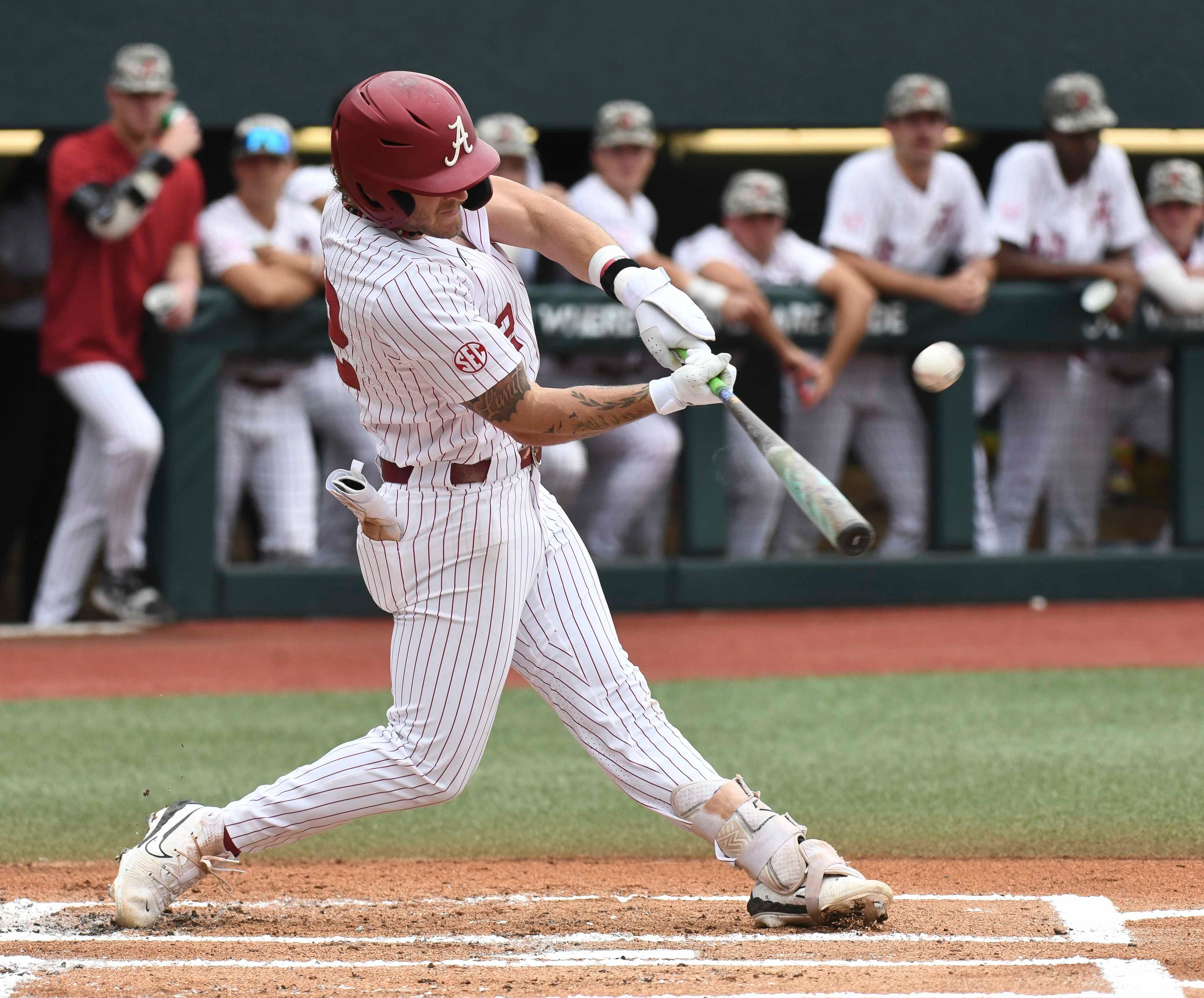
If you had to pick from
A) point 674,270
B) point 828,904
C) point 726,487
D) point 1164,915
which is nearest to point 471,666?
point 828,904

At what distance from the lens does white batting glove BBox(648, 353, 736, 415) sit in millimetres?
2721

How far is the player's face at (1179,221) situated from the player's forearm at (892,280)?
1.10m

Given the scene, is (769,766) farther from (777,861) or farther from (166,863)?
(166,863)

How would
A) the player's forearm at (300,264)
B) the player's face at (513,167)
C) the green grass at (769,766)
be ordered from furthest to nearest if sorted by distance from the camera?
1. the player's forearm at (300,264)
2. the player's face at (513,167)
3. the green grass at (769,766)

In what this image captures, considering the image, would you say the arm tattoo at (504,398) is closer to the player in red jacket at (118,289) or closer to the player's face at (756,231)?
the player in red jacket at (118,289)

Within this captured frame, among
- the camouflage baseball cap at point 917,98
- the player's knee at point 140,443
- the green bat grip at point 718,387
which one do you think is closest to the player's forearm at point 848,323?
the camouflage baseball cap at point 917,98

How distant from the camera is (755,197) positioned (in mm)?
6688

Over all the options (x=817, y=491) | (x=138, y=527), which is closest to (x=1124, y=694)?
(x=817, y=491)

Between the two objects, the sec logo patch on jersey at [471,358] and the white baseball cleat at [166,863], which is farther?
the white baseball cleat at [166,863]

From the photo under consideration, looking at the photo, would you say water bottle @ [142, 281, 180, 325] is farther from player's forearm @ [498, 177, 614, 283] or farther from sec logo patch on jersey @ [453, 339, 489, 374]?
sec logo patch on jersey @ [453, 339, 489, 374]

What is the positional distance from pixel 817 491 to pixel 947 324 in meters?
4.46

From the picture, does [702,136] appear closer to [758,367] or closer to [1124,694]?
[758,367]

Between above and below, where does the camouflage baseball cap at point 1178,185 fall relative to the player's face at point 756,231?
above

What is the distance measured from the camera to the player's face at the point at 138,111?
6309 millimetres
